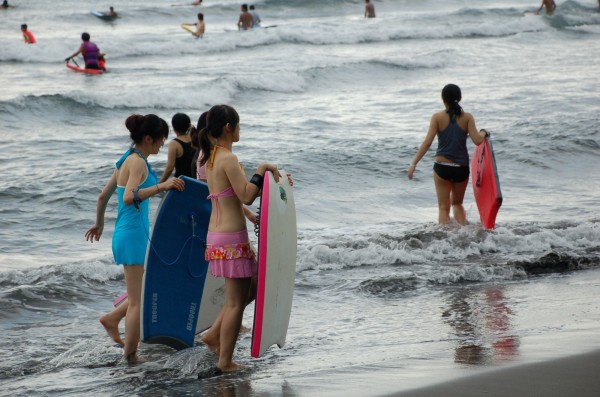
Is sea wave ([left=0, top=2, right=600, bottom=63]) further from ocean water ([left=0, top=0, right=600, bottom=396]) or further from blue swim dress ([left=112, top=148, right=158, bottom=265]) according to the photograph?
blue swim dress ([left=112, top=148, right=158, bottom=265])

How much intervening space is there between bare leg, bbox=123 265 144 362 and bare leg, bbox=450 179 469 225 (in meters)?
4.34

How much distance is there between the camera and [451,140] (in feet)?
29.2

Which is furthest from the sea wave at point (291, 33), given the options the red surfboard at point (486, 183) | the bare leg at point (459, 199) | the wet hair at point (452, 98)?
the wet hair at point (452, 98)

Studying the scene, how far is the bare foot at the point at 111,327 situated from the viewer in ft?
19.8

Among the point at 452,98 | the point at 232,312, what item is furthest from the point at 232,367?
the point at 452,98

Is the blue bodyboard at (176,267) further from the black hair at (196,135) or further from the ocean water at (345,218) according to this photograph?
the black hair at (196,135)

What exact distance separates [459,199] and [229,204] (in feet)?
15.3

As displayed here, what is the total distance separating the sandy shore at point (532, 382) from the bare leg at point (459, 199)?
13.9 ft

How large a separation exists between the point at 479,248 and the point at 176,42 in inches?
1028

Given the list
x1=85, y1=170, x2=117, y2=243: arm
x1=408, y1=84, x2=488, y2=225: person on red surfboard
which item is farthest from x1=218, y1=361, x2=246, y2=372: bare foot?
x1=408, y1=84, x2=488, y2=225: person on red surfboard

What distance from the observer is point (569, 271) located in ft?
26.2

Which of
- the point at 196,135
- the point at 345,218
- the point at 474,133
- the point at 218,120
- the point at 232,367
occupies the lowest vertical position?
the point at 345,218

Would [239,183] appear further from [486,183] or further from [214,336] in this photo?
[486,183]

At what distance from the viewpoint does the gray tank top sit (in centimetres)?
887
